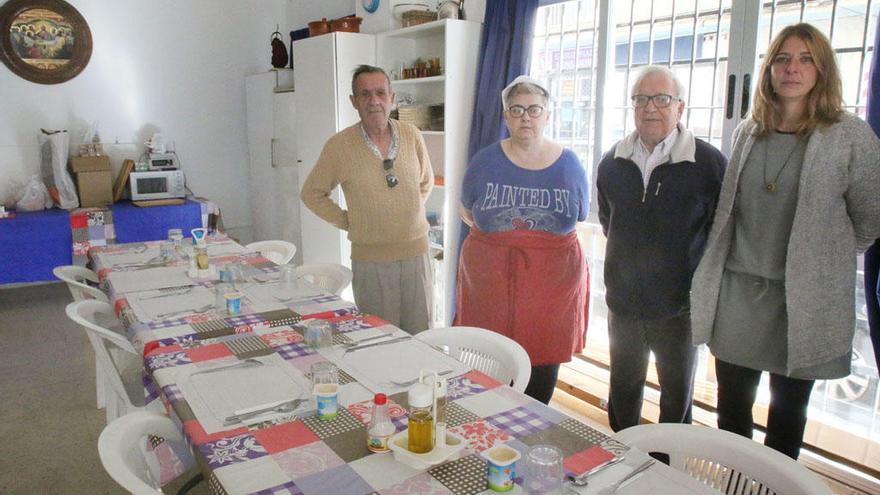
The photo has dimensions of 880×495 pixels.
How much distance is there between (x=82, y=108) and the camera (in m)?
5.00

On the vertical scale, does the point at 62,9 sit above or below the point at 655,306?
above

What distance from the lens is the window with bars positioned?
7.93ft

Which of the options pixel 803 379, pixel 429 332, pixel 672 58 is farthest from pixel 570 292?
pixel 672 58

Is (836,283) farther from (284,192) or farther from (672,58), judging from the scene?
(284,192)

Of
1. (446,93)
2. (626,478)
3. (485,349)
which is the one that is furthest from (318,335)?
(446,93)

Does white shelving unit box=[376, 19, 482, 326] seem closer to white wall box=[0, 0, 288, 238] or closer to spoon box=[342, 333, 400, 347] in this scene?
spoon box=[342, 333, 400, 347]

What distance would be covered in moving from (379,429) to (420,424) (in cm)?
10

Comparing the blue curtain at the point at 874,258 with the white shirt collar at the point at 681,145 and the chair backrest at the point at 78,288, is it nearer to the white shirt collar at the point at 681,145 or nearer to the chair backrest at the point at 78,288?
the white shirt collar at the point at 681,145

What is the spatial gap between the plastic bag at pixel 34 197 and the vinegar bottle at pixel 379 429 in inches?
175

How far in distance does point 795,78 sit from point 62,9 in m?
5.21

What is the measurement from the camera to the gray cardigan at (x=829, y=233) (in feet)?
5.26

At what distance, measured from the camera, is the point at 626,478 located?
1136mm

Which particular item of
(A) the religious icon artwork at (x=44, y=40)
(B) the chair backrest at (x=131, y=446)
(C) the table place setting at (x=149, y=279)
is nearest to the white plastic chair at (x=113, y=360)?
(C) the table place setting at (x=149, y=279)

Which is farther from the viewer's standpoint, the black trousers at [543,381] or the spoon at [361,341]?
the black trousers at [543,381]
